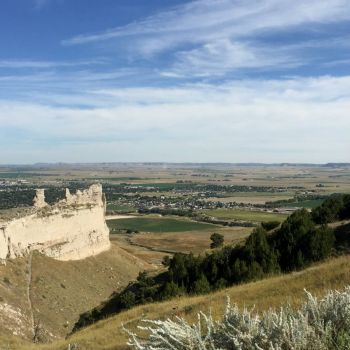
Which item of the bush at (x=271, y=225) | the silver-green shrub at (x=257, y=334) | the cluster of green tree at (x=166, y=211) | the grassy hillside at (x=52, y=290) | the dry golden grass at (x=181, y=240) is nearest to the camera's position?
the silver-green shrub at (x=257, y=334)

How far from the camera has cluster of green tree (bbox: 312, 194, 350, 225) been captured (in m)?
29.7

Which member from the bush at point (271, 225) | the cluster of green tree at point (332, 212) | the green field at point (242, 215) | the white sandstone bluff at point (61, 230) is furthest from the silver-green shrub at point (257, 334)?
the green field at point (242, 215)

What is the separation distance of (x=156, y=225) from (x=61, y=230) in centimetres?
6918

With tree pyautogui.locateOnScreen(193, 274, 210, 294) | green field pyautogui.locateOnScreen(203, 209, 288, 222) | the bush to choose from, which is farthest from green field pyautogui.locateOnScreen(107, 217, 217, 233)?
tree pyautogui.locateOnScreen(193, 274, 210, 294)

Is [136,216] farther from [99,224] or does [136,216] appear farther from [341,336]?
[341,336]

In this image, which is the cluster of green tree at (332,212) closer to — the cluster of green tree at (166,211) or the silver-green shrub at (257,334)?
the silver-green shrub at (257,334)

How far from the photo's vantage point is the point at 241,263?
77.8 feet

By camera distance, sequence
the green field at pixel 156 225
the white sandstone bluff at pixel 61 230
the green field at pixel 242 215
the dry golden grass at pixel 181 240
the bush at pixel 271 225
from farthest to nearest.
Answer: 1. the green field at pixel 242 215
2. the green field at pixel 156 225
3. the dry golden grass at pixel 181 240
4. the white sandstone bluff at pixel 61 230
5. the bush at pixel 271 225

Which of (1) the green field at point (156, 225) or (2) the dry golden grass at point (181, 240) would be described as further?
(1) the green field at point (156, 225)

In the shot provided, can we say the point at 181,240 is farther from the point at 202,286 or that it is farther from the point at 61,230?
the point at 202,286

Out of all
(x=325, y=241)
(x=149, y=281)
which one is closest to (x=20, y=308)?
(x=149, y=281)

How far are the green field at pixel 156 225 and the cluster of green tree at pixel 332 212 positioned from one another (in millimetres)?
85143

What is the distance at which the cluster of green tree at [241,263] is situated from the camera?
2231cm

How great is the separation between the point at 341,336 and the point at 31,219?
47893 millimetres
